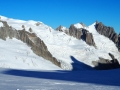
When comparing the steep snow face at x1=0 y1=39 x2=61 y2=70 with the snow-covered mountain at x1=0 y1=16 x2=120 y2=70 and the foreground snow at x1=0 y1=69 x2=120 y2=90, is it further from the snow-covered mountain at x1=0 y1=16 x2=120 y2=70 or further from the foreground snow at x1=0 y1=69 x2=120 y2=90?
the foreground snow at x1=0 y1=69 x2=120 y2=90

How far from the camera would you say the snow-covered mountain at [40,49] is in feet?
264

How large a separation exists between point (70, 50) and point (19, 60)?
89.0m

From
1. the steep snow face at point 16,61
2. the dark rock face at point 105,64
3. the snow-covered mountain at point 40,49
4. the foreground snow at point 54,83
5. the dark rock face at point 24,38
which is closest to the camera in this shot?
the foreground snow at point 54,83

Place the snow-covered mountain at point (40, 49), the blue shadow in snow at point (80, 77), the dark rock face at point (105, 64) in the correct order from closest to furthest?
the blue shadow in snow at point (80, 77) → the snow-covered mountain at point (40, 49) → the dark rock face at point (105, 64)

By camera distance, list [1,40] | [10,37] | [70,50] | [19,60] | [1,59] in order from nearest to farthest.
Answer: [1,59]
[19,60]
[1,40]
[10,37]
[70,50]

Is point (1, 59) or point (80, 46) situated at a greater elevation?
point (80, 46)

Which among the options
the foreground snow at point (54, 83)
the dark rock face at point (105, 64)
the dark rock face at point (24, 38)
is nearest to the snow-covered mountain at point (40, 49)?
the dark rock face at point (24, 38)

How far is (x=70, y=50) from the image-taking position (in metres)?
166

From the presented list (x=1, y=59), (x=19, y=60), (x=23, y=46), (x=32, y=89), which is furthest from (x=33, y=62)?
(x=32, y=89)

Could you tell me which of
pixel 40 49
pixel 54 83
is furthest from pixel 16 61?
pixel 54 83

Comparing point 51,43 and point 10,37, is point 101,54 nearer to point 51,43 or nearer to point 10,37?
point 51,43

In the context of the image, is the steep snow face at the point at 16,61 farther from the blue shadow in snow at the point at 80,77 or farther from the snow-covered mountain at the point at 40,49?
the blue shadow in snow at the point at 80,77

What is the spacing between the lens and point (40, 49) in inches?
4222

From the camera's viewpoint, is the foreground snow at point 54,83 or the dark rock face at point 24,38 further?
Result: the dark rock face at point 24,38
